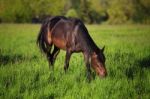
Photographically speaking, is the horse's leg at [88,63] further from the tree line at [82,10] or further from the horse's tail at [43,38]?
the tree line at [82,10]

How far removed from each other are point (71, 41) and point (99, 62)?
1181 mm

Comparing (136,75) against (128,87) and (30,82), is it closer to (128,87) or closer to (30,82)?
(128,87)

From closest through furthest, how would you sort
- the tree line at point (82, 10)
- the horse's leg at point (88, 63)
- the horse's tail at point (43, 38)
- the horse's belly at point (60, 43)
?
the horse's leg at point (88, 63) < the horse's belly at point (60, 43) < the horse's tail at point (43, 38) < the tree line at point (82, 10)

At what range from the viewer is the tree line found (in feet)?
159

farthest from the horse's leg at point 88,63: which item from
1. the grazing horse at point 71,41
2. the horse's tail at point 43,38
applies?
the horse's tail at point 43,38

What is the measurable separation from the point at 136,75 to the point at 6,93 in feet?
11.6

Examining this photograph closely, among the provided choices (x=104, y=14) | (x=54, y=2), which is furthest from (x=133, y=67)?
(x=104, y=14)

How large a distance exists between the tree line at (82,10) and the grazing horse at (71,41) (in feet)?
125

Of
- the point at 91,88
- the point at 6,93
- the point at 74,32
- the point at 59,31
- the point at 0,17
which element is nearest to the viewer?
the point at 6,93

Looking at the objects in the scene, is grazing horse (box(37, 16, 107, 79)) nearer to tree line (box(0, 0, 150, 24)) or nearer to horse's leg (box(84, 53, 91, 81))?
horse's leg (box(84, 53, 91, 81))

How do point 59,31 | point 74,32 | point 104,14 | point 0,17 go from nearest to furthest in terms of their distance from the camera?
point 74,32 → point 59,31 → point 0,17 → point 104,14

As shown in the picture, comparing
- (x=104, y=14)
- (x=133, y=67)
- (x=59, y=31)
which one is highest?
(x=59, y=31)

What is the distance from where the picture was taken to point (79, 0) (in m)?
67.2

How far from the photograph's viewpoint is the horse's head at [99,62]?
685cm
